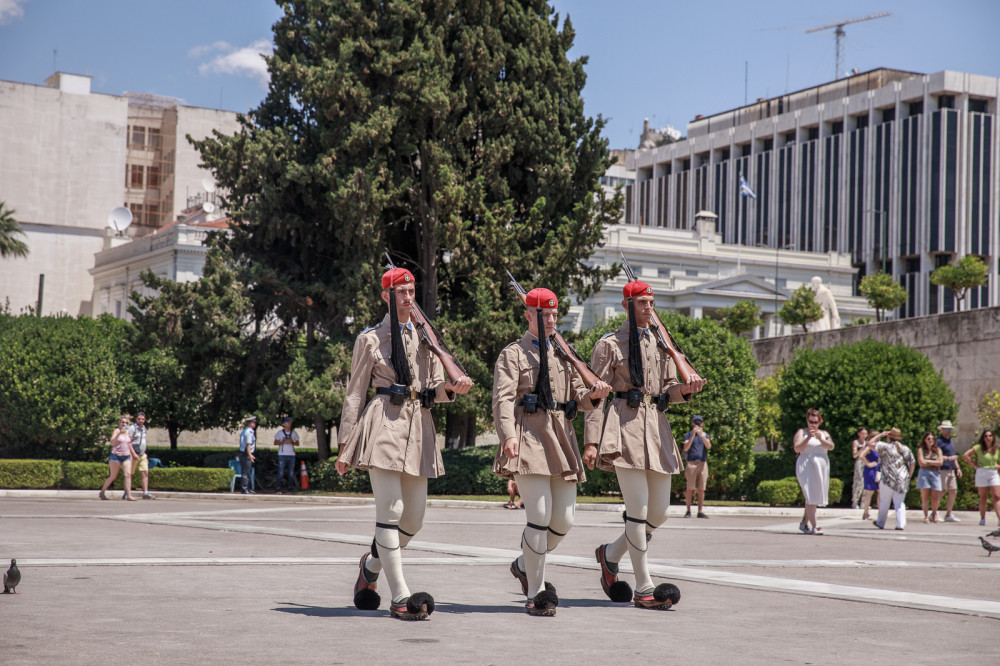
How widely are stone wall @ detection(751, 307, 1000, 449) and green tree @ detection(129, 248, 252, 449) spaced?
18558mm

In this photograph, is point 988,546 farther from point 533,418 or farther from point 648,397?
point 533,418

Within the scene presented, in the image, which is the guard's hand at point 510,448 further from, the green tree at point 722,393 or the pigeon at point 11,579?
the green tree at point 722,393

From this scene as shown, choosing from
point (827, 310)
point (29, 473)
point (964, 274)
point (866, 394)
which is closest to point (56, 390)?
point (29, 473)

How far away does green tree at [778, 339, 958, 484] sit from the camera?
2980 cm

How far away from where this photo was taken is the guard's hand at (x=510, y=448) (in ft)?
23.2

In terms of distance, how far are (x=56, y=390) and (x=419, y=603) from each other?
95.4 ft

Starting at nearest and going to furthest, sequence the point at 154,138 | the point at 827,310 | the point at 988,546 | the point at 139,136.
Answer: the point at 988,546 < the point at 827,310 < the point at 139,136 < the point at 154,138

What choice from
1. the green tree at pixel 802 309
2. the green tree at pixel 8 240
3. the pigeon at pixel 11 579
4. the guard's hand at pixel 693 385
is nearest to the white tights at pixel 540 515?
the guard's hand at pixel 693 385

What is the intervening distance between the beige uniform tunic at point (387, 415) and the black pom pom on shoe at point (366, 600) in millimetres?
780

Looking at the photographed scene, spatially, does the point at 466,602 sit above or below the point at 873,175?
below

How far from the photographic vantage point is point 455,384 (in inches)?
276

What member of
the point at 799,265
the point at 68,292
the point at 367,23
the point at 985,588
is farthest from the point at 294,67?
the point at 799,265

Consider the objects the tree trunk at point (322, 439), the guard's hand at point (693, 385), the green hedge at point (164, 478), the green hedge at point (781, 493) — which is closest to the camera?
the guard's hand at point (693, 385)

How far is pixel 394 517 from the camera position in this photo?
22.5ft
